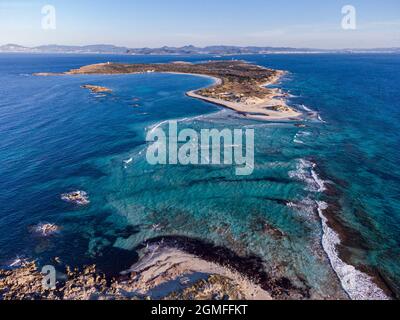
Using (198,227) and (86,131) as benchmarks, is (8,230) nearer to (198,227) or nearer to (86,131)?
(198,227)

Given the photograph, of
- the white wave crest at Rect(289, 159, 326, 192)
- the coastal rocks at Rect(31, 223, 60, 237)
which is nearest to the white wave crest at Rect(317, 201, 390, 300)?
the white wave crest at Rect(289, 159, 326, 192)

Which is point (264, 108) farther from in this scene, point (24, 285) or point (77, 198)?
point (24, 285)

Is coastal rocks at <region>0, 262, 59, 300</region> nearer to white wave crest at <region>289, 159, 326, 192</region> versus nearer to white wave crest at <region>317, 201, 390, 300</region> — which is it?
white wave crest at <region>317, 201, 390, 300</region>

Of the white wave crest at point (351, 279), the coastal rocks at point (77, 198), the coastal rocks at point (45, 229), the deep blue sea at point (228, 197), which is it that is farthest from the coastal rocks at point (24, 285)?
the white wave crest at point (351, 279)

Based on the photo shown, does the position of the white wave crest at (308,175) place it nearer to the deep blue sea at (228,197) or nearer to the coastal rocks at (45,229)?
the deep blue sea at (228,197)

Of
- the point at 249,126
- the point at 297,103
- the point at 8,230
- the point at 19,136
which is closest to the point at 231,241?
the point at 8,230
